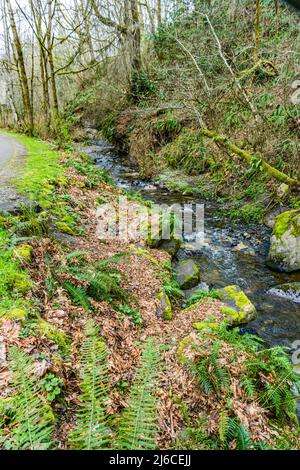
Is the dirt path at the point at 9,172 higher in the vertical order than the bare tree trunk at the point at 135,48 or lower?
lower

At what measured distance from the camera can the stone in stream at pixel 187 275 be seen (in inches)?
218

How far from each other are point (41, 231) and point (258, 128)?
697cm

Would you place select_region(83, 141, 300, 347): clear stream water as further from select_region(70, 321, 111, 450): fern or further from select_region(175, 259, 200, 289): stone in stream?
select_region(70, 321, 111, 450): fern

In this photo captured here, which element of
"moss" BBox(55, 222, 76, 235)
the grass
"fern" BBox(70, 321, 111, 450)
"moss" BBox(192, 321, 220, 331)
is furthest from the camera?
the grass

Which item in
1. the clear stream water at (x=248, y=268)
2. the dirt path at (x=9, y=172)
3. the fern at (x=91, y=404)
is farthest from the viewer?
the dirt path at (x=9, y=172)

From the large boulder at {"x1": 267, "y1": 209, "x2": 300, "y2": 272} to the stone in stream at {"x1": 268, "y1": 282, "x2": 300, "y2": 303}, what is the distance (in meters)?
0.72

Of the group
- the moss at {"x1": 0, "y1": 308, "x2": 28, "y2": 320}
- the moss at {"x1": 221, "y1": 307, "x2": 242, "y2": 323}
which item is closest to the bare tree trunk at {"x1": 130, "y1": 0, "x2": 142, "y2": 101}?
the moss at {"x1": 221, "y1": 307, "x2": 242, "y2": 323}

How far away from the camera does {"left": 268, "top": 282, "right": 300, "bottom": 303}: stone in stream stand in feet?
17.5

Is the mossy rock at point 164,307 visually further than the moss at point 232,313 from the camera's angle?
No

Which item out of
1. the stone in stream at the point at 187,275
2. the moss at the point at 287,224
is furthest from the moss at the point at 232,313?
the moss at the point at 287,224

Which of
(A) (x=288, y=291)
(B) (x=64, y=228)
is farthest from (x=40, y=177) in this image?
(A) (x=288, y=291)

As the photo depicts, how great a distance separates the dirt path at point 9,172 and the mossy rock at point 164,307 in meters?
2.93

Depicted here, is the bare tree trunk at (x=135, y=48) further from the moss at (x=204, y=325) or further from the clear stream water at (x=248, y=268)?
the moss at (x=204, y=325)

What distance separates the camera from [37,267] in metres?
3.66
